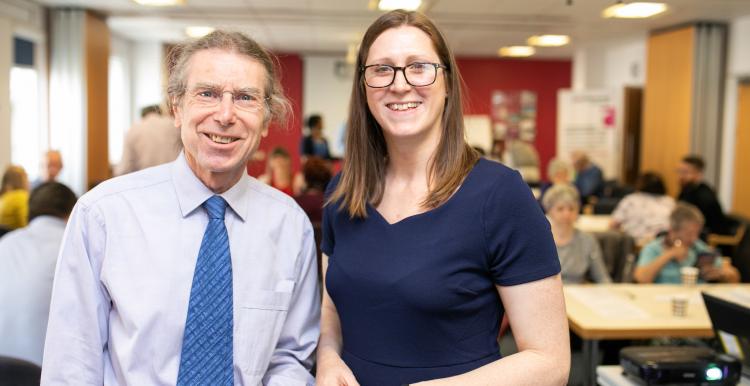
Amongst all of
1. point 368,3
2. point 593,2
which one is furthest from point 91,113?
point 593,2

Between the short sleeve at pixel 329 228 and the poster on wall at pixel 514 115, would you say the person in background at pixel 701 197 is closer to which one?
the short sleeve at pixel 329 228

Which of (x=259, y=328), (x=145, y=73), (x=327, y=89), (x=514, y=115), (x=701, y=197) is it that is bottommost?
(x=701, y=197)

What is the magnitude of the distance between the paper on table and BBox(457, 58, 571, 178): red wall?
35.3 feet

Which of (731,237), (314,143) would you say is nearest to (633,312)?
(731,237)

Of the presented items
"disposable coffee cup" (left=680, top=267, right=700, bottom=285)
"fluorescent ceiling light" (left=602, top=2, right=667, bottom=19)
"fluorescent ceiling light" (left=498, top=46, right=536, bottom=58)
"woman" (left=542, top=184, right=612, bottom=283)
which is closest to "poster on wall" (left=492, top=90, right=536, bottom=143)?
"fluorescent ceiling light" (left=498, top=46, right=536, bottom=58)

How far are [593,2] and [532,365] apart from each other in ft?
23.4

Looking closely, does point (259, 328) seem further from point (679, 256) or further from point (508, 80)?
point (508, 80)

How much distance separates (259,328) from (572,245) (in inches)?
125

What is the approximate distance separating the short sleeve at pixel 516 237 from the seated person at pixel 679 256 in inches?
123

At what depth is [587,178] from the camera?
1054 centimetres

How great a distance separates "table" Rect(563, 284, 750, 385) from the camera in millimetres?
3162

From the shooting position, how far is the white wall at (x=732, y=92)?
29.3ft

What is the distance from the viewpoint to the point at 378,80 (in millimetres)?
1597

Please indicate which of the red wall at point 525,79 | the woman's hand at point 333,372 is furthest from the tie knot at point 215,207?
the red wall at point 525,79
